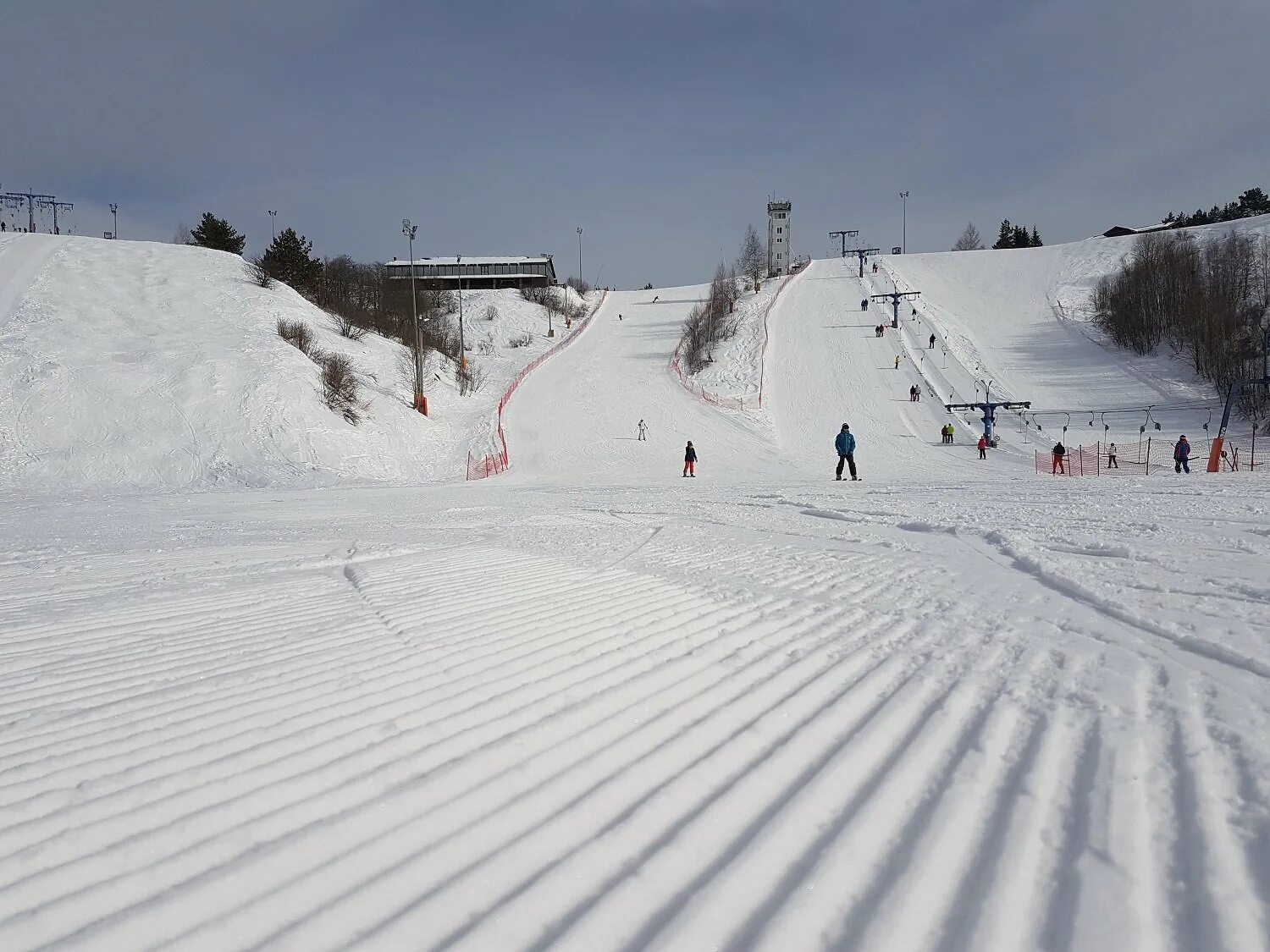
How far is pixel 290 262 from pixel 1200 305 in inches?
2214

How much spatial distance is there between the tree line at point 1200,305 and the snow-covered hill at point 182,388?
127 ft

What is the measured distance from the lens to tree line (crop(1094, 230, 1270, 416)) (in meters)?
37.0

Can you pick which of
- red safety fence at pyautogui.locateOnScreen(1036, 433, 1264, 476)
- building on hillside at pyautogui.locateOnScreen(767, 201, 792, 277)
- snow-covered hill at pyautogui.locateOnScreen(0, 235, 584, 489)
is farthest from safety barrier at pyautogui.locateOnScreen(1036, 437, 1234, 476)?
building on hillside at pyautogui.locateOnScreen(767, 201, 792, 277)

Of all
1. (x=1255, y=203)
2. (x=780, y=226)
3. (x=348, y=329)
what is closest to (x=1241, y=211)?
(x=1255, y=203)

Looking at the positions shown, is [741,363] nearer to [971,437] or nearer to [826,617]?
[971,437]

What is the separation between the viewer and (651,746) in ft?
11.6

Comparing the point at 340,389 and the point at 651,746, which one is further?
the point at 340,389

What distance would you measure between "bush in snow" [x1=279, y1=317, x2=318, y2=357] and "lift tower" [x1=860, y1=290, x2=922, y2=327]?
36.9 metres

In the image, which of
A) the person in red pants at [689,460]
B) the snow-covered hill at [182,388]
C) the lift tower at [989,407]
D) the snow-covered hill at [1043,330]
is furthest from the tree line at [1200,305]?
the snow-covered hill at [182,388]

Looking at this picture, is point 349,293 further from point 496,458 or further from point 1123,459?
point 1123,459

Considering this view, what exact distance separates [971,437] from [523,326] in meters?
46.9

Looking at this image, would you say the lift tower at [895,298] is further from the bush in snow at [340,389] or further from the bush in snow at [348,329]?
the bush in snow at [340,389]

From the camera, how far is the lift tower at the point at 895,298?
162 feet

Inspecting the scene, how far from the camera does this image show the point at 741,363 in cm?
4350
